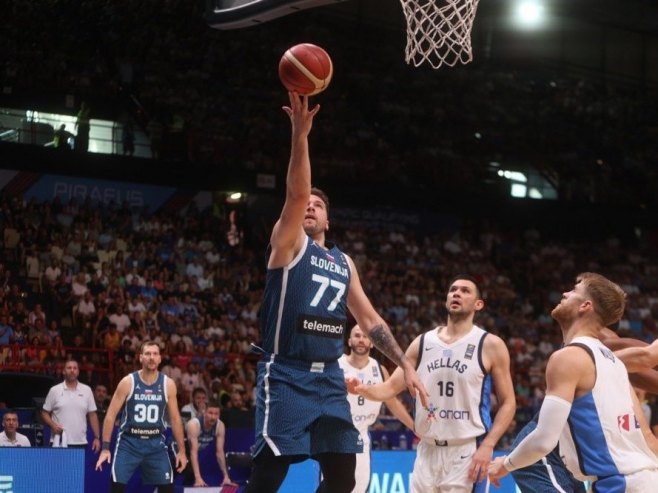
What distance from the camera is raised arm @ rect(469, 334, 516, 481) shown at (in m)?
7.60

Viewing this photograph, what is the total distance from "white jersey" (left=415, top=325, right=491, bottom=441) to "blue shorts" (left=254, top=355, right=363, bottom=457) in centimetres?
242

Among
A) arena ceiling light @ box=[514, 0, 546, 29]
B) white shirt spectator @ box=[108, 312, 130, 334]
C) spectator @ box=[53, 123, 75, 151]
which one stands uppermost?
arena ceiling light @ box=[514, 0, 546, 29]

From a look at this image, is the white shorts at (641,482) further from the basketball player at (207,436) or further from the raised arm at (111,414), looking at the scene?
the basketball player at (207,436)

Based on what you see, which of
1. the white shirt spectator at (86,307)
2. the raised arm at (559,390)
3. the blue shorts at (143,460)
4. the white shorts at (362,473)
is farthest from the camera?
the white shirt spectator at (86,307)

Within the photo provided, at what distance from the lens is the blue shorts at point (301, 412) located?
17.6 feet

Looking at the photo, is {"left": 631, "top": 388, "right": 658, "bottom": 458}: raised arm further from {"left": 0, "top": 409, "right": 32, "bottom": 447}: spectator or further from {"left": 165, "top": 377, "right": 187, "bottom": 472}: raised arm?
{"left": 0, "top": 409, "right": 32, "bottom": 447}: spectator

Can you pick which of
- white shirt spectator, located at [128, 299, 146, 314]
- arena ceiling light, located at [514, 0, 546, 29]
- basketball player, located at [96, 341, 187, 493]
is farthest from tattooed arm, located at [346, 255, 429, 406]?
arena ceiling light, located at [514, 0, 546, 29]

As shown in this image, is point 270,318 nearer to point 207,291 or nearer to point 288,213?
point 288,213

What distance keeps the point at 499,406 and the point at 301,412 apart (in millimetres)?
2866

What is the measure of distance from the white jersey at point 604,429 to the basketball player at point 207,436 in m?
9.26

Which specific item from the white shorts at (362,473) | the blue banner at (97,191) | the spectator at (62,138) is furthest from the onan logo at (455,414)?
the spectator at (62,138)

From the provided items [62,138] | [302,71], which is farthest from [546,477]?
[62,138]

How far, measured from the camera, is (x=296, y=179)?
5.29 metres

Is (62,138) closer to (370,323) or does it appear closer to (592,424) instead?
(370,323)
